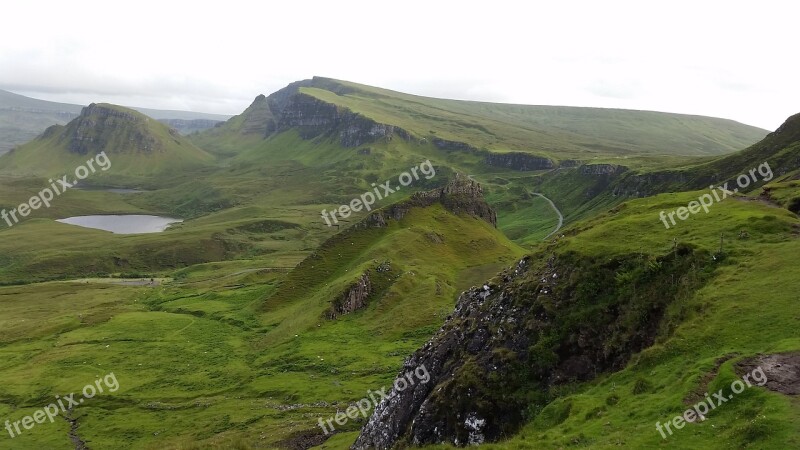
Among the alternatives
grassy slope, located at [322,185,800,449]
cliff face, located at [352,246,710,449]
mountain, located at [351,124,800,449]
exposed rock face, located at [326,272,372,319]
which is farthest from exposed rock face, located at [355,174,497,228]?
grassy slope, located at [322,185,800,449]

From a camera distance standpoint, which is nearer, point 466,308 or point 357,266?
point 466,308

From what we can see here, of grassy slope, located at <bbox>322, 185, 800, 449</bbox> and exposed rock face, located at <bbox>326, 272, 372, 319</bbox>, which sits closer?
grassy slope, located at <bbox>322, 185, 800, 449</bbox>

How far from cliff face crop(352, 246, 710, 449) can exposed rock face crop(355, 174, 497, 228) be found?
108 meters

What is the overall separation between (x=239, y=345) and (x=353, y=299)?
27845 mm

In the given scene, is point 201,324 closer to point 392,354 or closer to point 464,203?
point 392,354

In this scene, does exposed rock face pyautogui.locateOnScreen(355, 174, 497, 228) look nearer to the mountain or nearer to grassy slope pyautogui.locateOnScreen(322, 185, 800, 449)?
the mountain

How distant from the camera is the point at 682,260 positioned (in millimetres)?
40812

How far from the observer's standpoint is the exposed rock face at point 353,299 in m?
118

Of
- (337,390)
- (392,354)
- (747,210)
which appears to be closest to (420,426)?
(747,210)

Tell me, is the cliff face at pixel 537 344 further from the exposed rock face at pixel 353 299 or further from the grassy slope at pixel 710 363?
the exposed rock face at pixel 353 299

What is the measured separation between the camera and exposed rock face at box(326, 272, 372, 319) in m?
118

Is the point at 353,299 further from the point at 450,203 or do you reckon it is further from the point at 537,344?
the point at 537,344

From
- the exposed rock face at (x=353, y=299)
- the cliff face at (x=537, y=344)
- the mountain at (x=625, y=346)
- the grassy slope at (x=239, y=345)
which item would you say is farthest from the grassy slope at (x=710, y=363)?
the exposed rock face at (x=353, y=299)

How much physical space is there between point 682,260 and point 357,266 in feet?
327
